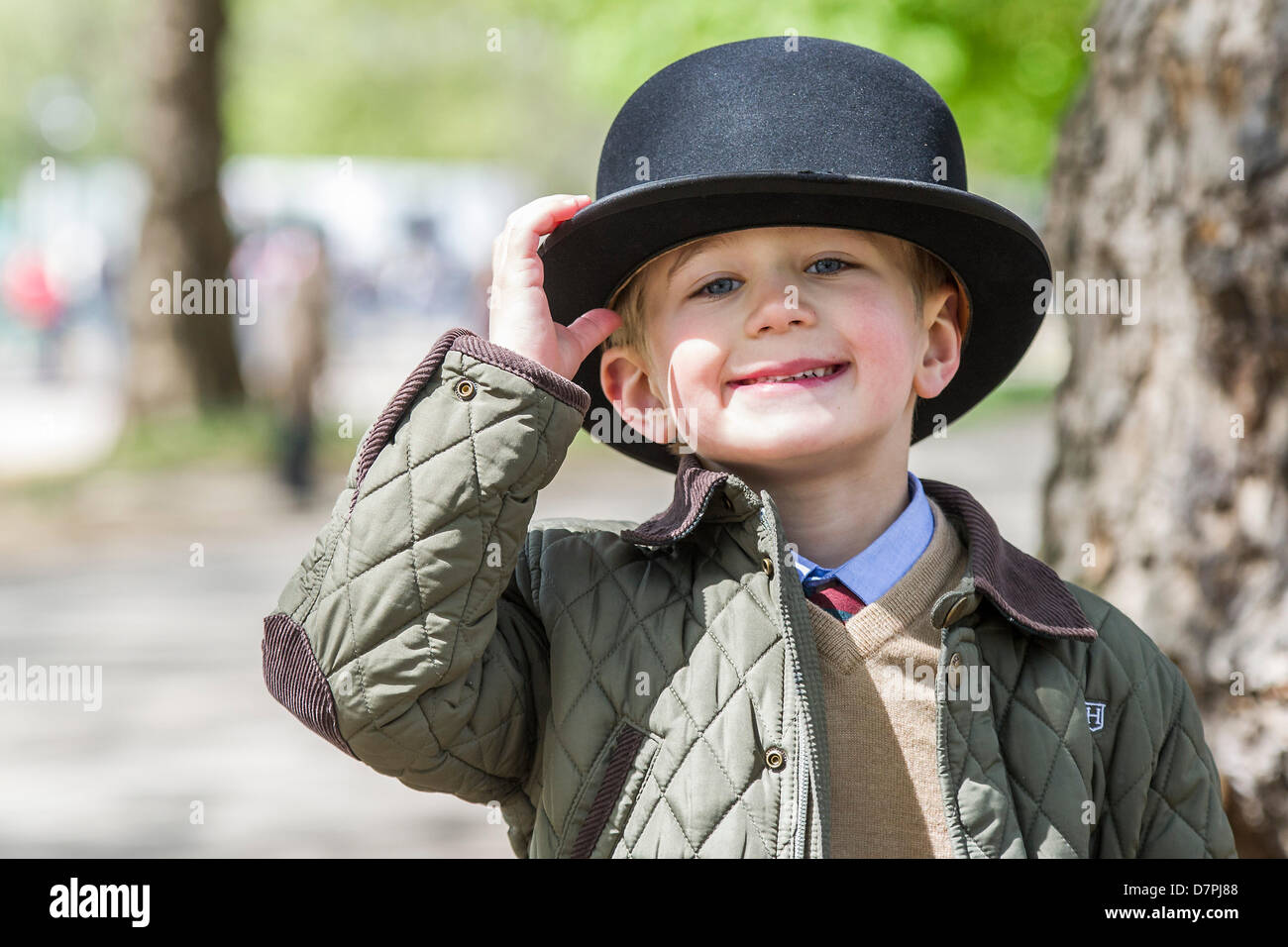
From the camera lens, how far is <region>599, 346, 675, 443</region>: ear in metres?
2.25

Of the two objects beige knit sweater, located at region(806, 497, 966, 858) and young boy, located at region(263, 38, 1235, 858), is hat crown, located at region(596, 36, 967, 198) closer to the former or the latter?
young boy, located at region(263, 38, 1235, 858)

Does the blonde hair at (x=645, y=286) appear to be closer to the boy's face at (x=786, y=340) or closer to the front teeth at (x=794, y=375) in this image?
the boy's face at (x=786, y=340)

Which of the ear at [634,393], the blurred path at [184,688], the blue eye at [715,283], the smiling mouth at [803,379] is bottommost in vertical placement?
the blurred path at [184,688]

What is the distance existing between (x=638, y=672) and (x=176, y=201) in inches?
516

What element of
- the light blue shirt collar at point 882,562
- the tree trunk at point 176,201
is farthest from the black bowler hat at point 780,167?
the tree trunk at point 176,201

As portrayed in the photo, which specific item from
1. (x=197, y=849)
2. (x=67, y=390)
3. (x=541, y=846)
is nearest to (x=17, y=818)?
(x=197, y=849)

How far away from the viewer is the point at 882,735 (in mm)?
2006

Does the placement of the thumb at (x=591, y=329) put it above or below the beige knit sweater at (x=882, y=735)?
above

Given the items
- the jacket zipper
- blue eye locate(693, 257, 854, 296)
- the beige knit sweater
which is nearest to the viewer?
the jacket zipper

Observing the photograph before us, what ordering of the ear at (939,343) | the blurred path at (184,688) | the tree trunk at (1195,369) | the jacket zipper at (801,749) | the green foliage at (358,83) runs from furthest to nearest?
1. the green foliage at (358,83)
2. the blurred path at (184,688)
3. the tree trunk at (1195,369)
4. the ear at (939,343)
5. the jacket zipper at (801,749)

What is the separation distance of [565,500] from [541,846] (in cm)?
1056

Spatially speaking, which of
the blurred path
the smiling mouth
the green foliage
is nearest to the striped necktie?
the smiling mouth

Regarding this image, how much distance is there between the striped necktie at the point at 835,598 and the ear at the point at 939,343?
1.13 ft

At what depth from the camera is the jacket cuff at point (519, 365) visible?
6.40 feet
